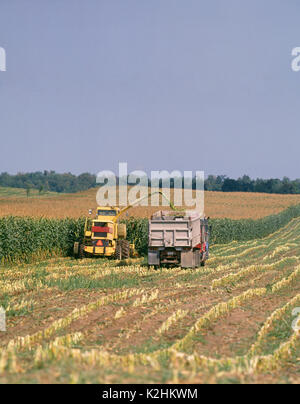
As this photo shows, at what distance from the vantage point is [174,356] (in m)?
8.45

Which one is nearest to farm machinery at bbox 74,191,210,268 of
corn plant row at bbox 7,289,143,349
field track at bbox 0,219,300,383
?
field track at bbox 0,219,300,383

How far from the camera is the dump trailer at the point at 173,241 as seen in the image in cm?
2250

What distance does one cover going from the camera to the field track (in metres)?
7.32

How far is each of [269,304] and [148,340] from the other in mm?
5298

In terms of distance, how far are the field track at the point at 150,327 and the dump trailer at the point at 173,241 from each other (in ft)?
3.57

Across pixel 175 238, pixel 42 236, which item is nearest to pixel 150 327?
pixel 175 238

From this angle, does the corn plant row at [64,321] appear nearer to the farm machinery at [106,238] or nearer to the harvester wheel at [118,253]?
the harvester wheel at [118,253]

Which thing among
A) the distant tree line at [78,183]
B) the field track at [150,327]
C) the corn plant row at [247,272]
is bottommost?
the corn plant row at [247,272]

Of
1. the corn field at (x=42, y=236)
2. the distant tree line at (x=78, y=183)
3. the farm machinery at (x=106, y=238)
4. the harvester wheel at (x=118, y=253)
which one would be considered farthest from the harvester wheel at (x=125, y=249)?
the distant tree line at (x=78, y=183)

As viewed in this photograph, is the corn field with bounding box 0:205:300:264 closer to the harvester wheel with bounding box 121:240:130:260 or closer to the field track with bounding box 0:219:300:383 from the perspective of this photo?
the harvester wheel with bounding box 121:240:130:260

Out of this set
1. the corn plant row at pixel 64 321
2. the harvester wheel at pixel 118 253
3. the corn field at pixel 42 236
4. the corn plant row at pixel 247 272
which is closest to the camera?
the corn plant row at pixel 64 321

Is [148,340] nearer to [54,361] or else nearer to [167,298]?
[54,361]

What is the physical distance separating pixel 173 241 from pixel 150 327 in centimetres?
1111
